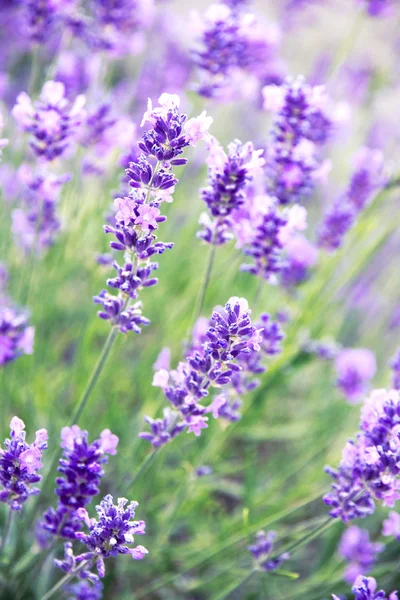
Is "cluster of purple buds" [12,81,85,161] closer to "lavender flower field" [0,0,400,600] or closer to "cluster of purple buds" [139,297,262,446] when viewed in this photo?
"lavender flower field" [0,0,400,600]

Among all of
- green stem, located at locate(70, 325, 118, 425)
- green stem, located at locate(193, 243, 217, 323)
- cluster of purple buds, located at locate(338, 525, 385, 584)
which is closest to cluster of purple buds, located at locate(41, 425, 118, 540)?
green stem, located at locate(70, 325, 118, 425)

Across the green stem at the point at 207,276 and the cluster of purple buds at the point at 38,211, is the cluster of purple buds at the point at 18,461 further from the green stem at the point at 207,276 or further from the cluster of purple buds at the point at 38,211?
the cluster of purple buds at the point at 38,211

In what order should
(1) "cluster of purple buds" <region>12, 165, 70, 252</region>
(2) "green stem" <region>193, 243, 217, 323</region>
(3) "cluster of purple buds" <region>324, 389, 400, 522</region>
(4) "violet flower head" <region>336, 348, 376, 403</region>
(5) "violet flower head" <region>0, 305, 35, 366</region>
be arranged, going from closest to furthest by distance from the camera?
(3) "cluster of purple buds" <region>324, 389, 400, 522</region>, (2) "green stem" <region>193, 243, 217, 323</region>, (5) "violet flower head" <region>0, 305, 35, 366</region>, (1) "cluster of purple buds" <region>12, 165, 70, 252</region>, (4) "violet flower head" <region>336, 348, 376, 403</region>

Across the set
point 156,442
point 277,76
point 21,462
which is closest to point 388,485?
point 156,442

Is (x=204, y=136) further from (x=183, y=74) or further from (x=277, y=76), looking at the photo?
(x=183, y=74)

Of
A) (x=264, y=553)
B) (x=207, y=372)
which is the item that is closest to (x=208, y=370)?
(x=207, y=372)

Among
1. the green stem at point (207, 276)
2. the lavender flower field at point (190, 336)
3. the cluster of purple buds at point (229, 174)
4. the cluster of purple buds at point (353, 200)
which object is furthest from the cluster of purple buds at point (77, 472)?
the cluster of purple buds at point (353, 200)
